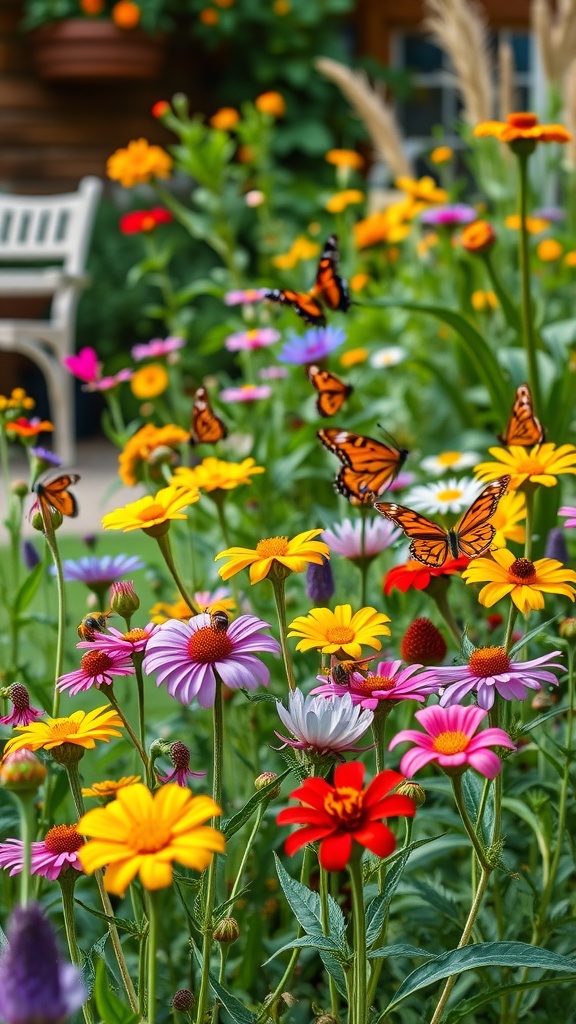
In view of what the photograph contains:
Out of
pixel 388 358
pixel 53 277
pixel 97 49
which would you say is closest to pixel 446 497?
pixel 388 358

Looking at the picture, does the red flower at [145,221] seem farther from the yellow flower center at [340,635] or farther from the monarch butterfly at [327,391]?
the yellow flower center at [340,635]

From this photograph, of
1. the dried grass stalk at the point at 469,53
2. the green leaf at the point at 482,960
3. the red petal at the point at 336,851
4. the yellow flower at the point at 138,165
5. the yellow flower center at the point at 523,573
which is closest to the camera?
the red petal at the point at 336,851

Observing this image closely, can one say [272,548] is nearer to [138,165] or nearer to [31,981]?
[31,981]

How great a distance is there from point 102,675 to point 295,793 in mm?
220

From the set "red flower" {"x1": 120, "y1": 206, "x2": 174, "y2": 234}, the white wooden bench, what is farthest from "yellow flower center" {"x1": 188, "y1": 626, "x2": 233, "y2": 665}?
the white wooden bench

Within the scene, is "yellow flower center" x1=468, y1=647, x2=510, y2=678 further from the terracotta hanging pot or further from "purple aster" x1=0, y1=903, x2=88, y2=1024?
the terracotta hanging pot

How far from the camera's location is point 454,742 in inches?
24.7

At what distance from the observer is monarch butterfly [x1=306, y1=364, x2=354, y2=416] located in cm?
126

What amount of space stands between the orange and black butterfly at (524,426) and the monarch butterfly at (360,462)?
0.34 feet

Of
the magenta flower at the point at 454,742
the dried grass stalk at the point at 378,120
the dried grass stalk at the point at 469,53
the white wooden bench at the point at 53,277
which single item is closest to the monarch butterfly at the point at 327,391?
the magenta flower at the point at 454,742

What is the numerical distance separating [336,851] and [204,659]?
188 mm

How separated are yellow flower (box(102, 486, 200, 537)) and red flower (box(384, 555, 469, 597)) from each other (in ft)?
0.59

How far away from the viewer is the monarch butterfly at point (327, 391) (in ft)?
4.13

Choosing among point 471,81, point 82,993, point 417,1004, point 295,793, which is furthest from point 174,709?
point 471,81
